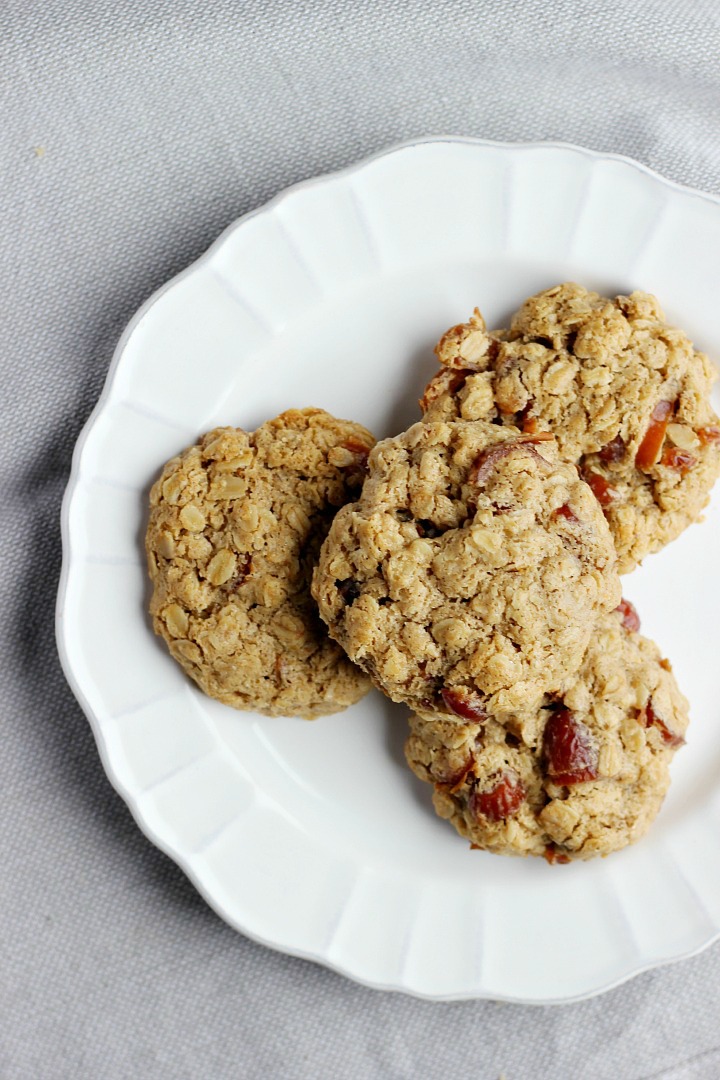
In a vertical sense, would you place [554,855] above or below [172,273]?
below

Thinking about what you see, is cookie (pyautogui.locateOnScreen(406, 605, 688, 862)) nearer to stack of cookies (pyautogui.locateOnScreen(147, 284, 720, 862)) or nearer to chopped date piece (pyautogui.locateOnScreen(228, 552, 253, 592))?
stack of cookies (pyautogui.locateOnScreen(147, 284, 720, 862))

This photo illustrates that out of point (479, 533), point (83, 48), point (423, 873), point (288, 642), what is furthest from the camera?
point (423, 873)

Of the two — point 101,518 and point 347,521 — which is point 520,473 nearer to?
point 347,521

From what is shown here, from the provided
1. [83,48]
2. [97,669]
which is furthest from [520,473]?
[83,48]

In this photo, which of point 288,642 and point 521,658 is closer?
point 521,658

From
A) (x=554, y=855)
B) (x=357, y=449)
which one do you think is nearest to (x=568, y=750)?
(x=554, y=855)

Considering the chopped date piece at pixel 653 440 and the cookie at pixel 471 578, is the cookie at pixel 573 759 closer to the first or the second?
the cookie at pixel 471 578

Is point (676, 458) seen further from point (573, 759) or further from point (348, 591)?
point (348, 591)

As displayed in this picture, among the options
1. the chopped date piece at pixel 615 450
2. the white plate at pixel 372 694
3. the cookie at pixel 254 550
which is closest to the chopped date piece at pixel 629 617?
the white plate at pixel 372 694
